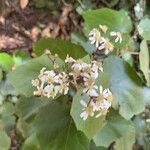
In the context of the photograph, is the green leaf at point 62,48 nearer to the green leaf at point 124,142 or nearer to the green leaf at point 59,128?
the green leaf at point 59,128

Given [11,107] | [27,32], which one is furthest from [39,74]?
[27,32]

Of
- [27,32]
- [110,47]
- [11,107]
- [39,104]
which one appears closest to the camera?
[110,47]

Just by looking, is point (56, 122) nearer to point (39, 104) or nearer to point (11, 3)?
point (39, 104)

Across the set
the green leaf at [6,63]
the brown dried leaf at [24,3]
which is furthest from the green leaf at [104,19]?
the brown dried leaf at [24,3]

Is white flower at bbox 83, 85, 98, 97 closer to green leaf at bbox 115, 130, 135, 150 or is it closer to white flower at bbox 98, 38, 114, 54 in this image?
white flower at bbox 98, 38, 114, 54

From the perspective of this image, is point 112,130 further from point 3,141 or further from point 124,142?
point 3,141

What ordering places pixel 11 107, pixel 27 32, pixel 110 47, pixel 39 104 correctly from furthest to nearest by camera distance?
pixel 27 32
pixel 11 107
pixel 39 104
pixel 110 47

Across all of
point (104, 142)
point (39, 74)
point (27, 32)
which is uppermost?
point (39, 74)

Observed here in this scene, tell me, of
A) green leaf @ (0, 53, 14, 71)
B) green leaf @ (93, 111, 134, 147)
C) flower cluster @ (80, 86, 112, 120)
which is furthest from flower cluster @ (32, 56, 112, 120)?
green leaf @ (0, 53, 14, 71)
